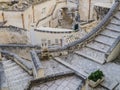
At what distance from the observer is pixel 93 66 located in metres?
13.3

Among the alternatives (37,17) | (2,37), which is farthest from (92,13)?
(2,37)

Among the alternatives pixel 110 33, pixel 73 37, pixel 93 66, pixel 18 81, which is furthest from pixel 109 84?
pixel 73 37

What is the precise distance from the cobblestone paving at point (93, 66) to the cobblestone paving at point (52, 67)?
29.0 inches

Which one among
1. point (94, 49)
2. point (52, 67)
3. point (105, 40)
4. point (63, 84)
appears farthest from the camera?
point (105, 40)

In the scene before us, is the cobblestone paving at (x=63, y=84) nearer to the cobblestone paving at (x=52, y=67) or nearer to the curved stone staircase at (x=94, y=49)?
the cobblestone paving at (x=52, y=67)

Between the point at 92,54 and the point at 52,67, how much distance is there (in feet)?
8.64

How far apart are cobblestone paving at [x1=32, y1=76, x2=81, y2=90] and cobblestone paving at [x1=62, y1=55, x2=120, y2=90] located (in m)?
2.46

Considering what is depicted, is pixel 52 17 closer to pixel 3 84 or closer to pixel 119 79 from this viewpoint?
pixel 119 79

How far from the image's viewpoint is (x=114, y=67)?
13172 mm

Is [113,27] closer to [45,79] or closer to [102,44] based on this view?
[102,44]

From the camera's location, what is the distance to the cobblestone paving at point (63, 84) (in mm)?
9898

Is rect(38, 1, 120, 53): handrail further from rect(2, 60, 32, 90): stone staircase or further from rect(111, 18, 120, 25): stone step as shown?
rect(2, 60, 32, 90): stone staircase

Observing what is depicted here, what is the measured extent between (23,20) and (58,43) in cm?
737

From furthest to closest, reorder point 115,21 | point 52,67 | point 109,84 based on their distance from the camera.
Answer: point 115,21
point 52,67
point 109,84
